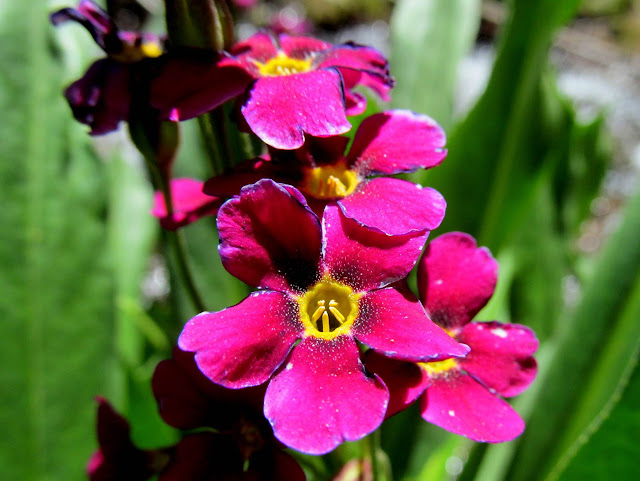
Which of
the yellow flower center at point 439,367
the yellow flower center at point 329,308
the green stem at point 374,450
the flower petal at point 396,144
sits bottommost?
the green stem at point 374,450

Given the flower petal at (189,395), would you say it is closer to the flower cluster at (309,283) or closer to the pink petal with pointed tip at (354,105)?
the flower cluster at (309,283)

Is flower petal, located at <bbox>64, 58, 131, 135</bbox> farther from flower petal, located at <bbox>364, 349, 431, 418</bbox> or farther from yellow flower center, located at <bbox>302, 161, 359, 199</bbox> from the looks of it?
flower petal, located at <bbox>364, 349, 431, 418</bbox>

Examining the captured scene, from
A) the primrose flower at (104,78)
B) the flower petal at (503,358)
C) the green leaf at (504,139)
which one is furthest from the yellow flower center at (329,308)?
the green leaf at (504,139)

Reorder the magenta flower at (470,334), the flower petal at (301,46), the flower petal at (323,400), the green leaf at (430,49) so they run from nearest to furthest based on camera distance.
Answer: the flower petal at (323,400)
the magenta flower at (470,334)
the flower petal at (301,46)
the green leaf at (430,49)

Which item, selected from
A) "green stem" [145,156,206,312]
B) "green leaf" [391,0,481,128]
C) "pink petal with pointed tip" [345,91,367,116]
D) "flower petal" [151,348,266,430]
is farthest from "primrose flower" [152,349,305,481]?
"green leaf" [391,0,481,128]

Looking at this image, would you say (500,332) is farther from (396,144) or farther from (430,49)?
(430,49)

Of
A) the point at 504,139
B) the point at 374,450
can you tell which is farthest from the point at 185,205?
the point at 504,139

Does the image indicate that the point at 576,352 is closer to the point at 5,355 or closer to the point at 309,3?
the point at 5,355

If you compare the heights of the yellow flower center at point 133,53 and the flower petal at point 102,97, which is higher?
the yellow flower center at point 133,53
